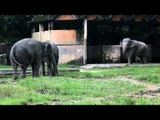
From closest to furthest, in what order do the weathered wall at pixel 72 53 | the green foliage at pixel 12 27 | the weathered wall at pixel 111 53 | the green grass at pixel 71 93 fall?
1. the green grass at pixel 71 93
2. the weathered wall at pixel 72 53
3. the weathered wall at pixel 111 53
4. the green foliage at pixel 12 27

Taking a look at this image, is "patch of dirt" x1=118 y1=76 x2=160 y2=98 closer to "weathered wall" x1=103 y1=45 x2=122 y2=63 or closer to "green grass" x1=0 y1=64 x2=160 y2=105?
"green grass" x1=0 y1=64 x2=160 y2=105

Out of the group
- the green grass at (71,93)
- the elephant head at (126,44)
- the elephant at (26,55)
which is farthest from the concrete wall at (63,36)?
the green grass at (71,93)

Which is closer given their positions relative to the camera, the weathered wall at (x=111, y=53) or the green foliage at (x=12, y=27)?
the weathered wall at (x=111, y=53)

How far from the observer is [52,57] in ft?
69.6

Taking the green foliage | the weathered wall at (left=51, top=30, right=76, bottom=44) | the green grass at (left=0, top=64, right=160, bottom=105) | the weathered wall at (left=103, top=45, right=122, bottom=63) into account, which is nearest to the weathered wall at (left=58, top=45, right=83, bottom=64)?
the weathered wall at (left=51, top=30, right=76, bottom=44)

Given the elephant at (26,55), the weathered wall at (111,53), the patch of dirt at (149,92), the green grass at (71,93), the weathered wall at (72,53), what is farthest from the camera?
the weathered wall at (111,53)

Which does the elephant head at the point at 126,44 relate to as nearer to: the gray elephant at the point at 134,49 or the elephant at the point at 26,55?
the gray elephant at the point at 134,49

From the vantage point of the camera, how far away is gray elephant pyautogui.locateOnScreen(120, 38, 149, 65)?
31.0 m

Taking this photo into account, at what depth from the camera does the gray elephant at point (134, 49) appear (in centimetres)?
3102

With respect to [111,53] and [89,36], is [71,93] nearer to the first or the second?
[111,53]

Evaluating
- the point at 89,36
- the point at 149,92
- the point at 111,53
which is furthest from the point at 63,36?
the point at 149,92
